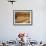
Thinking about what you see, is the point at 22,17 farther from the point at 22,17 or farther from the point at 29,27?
the point at 29,27

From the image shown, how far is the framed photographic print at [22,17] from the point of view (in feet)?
15.5

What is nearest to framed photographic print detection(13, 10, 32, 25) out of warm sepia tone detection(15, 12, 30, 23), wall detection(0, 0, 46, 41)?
warm sepia tone detection(15, 12, 30, 23)

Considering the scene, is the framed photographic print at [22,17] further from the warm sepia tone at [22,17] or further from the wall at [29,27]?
the wall at [29,27]

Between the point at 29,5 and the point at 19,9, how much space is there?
40 cm

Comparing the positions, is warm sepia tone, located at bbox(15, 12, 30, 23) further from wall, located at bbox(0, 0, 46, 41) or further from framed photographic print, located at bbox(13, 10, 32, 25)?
wall, located at bbox(0, 0, 46, 41)

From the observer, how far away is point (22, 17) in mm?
4746

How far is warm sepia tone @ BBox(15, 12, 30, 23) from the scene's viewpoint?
4738 mm

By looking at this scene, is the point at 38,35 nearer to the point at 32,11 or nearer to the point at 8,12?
the point at 32,11

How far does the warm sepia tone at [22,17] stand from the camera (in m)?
4.74

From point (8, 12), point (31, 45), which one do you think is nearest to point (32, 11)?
point (8, 12)

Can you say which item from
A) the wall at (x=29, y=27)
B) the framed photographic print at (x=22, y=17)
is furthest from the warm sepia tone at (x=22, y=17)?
the wall at (x=29, y=27)

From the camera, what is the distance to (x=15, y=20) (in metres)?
4.74

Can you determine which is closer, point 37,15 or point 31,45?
point 31,45

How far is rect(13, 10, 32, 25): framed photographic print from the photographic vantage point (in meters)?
4.73
